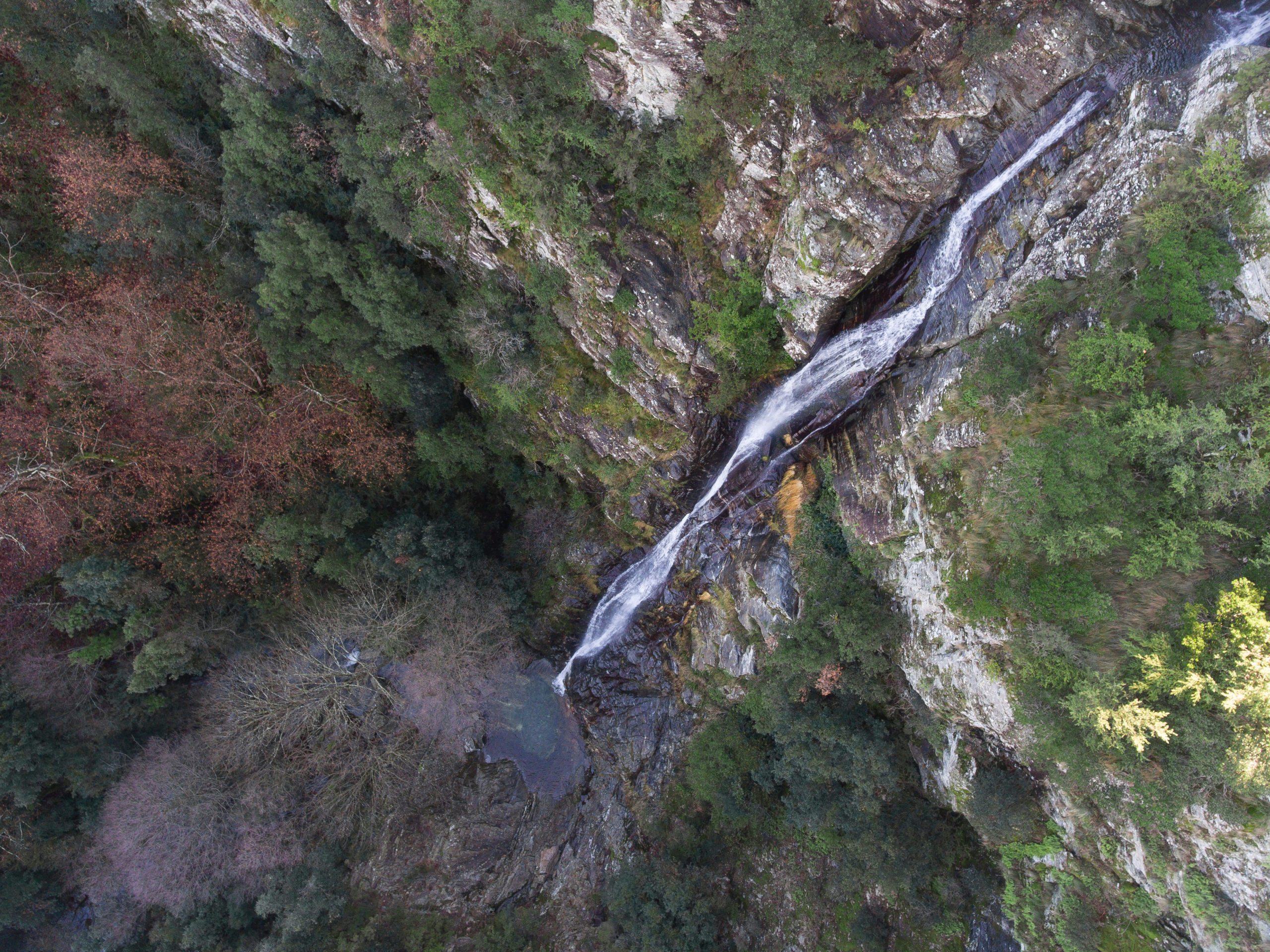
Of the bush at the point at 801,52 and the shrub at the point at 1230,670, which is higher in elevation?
the bush at the point at 801,52

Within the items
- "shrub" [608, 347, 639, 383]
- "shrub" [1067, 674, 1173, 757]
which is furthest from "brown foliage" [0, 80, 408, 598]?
"shrub" [1067, 674, 1173, 757]

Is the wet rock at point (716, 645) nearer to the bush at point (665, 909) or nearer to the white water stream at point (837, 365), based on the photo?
the white water stream at point (837, 365)

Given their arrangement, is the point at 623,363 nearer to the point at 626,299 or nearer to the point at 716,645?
the point at 626,299

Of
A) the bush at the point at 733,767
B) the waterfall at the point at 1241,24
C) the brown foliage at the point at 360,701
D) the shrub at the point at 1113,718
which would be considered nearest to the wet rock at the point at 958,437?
the shrub at the point at 1113,718

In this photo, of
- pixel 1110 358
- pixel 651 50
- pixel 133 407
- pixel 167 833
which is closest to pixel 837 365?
pixel 1110 358

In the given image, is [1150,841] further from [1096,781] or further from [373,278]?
[373,278]

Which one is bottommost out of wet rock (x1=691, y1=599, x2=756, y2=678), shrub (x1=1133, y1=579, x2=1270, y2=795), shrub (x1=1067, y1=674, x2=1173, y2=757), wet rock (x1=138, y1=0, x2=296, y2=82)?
wet rock (x1=691, y1=599, x2=756, y2=678)

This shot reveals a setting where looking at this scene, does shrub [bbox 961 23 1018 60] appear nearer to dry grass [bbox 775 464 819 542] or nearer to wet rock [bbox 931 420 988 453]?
wet rock [bbox 931 420 988 453]

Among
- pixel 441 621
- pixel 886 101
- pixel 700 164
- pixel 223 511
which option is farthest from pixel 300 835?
pixel 886 101
